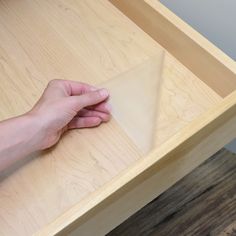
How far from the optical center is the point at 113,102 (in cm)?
68

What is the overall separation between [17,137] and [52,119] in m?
0.06

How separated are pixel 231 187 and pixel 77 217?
735mm

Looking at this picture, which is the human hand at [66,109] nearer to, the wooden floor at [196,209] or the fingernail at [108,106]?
the fingernail at [108,106]

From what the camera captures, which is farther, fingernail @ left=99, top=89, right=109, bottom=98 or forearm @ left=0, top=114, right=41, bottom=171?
fingernail @ left=99, top=89, right=109, bottom=98

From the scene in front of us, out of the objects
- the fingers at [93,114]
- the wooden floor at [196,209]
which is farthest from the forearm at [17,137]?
the wooden floor at [196,209]

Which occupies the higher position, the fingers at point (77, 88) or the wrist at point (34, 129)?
the fingers at point (77, 88)

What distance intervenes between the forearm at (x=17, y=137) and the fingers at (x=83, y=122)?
0.28 ft

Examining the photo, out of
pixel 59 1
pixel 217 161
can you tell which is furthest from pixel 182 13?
pixel 217 161

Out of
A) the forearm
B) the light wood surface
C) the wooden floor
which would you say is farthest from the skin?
the wooden floor

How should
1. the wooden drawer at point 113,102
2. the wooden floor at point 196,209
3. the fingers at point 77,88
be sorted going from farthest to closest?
the wooden floor at point 196,209 → the fingers at point 77,88 → the wooden drawer at point 113,102

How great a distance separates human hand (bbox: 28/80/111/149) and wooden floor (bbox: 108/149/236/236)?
0.50m

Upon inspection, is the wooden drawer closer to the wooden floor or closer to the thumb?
the thumb

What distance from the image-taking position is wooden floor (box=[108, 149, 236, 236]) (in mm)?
1037

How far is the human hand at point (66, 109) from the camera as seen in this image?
0.58 metres
